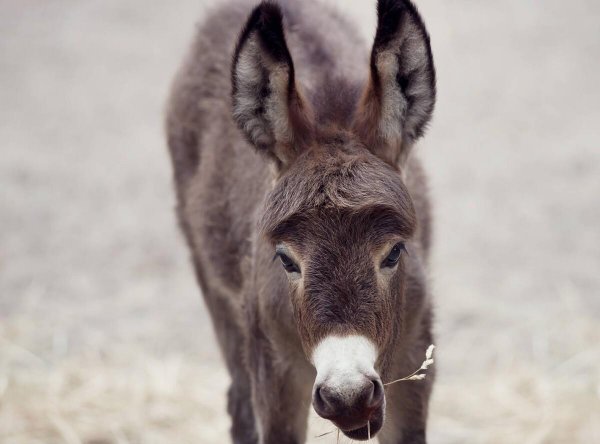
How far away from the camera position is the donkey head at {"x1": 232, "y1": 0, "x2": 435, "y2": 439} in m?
3.47

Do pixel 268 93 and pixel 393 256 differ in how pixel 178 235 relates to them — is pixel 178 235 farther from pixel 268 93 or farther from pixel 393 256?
pixel 393 256

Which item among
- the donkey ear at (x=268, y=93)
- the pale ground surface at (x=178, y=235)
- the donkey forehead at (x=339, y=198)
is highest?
the pale ground surface at (x=178, y=235)

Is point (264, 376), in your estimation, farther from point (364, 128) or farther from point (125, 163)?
point (125, 163)

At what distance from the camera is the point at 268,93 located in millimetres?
4246

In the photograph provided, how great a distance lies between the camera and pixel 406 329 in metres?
4.47

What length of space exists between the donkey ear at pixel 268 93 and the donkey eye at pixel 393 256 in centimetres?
67

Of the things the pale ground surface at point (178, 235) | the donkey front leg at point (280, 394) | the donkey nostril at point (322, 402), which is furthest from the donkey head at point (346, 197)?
the pale ground surface at point (178, 235)

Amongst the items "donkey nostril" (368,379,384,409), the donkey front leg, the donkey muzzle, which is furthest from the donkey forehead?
the donkey front leg

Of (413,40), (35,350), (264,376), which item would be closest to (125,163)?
(35,350)

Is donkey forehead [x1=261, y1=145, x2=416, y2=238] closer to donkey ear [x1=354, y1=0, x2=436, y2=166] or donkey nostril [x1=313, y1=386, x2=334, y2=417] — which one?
donkey ear [x1=354, y1=0, x2=436, y2=166]

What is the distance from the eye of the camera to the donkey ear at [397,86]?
3980 mm

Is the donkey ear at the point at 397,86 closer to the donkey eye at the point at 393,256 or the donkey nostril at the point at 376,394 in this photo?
the donkey eye at the point at 393,256

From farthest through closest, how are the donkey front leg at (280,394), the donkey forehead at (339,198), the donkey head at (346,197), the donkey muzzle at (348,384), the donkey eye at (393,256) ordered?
the donkey front leg at (280,394)
the donkey eye at (393,256)
the donkey forehead at (339,198)
the donkey head at (346,197)
the donkey muzzle at (348,384)

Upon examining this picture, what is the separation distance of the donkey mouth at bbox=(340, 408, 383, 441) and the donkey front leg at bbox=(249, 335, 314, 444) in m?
0.98
